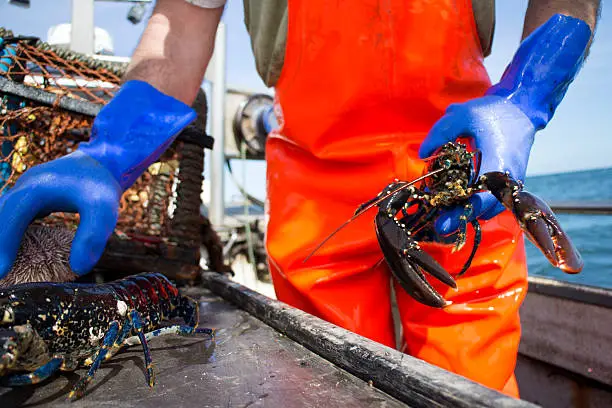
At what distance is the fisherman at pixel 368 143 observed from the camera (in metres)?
1.31

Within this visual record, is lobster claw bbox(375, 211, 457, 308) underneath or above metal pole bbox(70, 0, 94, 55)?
underneath

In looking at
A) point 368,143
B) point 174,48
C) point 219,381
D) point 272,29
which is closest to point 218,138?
point 174,48

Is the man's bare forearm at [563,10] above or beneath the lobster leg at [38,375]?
above

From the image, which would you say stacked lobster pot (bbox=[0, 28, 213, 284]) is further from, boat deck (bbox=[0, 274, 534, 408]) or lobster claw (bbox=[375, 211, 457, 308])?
lobster claw (bbox=[375, 211, 457, 308])

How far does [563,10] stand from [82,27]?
4.81 metres

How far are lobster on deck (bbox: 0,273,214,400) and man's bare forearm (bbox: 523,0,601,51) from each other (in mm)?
1478

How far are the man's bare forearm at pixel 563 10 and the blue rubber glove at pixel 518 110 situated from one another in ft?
0.27

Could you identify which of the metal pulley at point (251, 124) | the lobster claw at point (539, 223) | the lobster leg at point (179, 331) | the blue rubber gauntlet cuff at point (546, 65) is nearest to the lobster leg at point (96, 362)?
the lobster leg at point (179, 331)

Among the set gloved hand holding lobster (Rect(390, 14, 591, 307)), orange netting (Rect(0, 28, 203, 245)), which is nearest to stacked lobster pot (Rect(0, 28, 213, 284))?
orange netting (Rect(0, 28, 203, 245))

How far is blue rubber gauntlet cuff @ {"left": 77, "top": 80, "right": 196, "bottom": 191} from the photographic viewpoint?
5.12 ft

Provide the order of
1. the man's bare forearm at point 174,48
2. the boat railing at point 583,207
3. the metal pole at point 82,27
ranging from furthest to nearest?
the metal pole at point 82,27
the boat railing at point 583,207
the man's bare forearm at point 174,48

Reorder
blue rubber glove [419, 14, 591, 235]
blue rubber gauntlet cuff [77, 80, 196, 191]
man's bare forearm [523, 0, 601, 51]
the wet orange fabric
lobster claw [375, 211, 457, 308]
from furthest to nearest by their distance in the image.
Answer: blue rubber gauntlet cuff [77, 80, 196, 191] < the wet orange fabric < man's bare forearm [523, 0, 601, 51] < blue rubber glove [419, 14, 591, 235] < lobster claw [375, 211, 457, 308]

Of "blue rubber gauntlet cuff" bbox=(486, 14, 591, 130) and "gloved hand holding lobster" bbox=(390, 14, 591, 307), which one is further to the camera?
"blue rubber gauntlet cuff" bbox=(486, 14, 591, 130)

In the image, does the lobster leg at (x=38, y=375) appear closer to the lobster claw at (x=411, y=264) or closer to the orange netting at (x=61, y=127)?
the lobster claw at (x=411, y=264)
